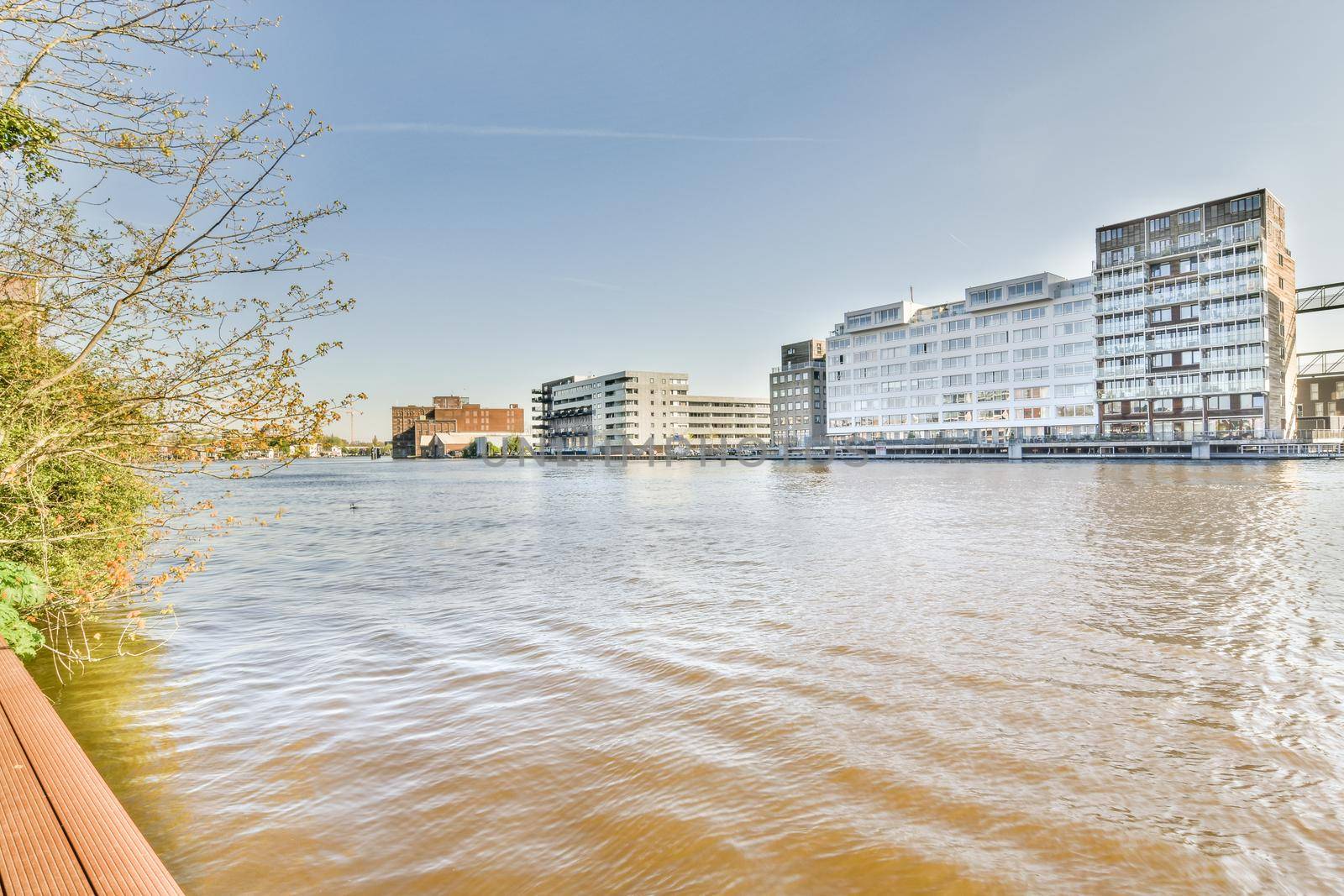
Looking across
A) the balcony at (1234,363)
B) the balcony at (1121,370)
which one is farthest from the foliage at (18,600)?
the balcony at (1121,370)

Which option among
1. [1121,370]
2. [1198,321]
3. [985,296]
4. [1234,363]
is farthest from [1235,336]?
[985,296]

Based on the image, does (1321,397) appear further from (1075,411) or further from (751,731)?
(751,731)

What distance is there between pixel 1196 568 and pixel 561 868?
644 inches

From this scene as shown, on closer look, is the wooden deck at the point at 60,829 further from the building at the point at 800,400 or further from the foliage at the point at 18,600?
the building at the point at 800,400

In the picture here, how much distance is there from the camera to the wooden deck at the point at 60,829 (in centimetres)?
282

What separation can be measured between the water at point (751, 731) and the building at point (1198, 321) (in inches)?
3293

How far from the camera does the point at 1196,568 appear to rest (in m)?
15.0

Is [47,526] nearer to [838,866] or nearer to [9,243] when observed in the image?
[9,243]

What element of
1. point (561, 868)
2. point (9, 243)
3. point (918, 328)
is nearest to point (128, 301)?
point (9, 243)

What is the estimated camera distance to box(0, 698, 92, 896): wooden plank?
2.79 metres

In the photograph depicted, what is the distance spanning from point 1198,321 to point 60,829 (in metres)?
108

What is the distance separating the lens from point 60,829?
3.27m

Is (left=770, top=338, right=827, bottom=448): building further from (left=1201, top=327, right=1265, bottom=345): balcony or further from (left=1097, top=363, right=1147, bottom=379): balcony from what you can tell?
(left=1201, top=327, right=1265, bottom=345): balcony

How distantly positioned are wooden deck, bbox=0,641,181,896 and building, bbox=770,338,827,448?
16099 cm
